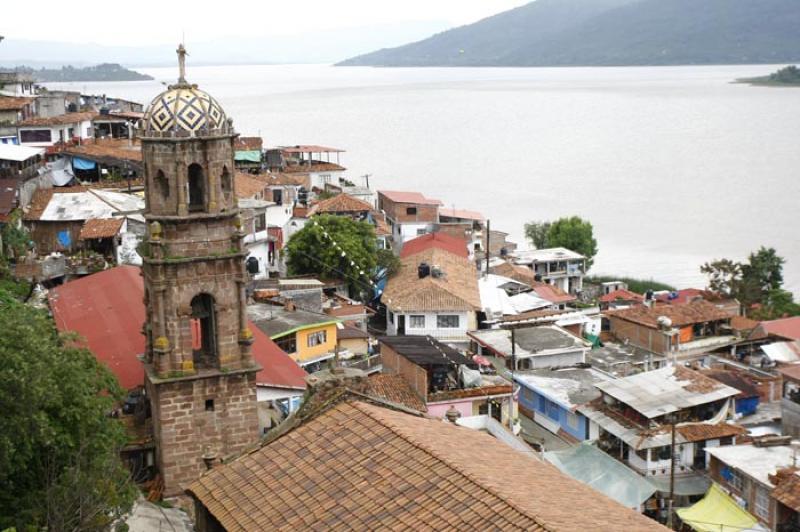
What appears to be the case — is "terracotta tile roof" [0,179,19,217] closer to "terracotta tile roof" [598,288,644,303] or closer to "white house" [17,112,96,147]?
"white house" [17,112,96,147]

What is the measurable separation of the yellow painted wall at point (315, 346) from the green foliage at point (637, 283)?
1316 inches

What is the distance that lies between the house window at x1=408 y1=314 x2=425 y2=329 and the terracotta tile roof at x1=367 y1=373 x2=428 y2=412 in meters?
13.0

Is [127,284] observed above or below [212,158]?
below

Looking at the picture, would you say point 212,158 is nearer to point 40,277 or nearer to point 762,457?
point 762,457

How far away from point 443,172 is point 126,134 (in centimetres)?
5881

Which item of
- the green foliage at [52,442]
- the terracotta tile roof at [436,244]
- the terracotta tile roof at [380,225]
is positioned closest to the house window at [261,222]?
the terracotta tile roof at [436,244]

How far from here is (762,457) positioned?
28.0 meters

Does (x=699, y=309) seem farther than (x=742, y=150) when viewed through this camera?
No

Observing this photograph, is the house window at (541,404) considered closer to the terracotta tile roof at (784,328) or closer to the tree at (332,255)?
the terracotta tile roof at (784,328)

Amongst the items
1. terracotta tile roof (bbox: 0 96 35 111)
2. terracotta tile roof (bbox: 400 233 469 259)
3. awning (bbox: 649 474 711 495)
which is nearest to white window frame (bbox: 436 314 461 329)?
terracotta tile roof (bbox: 400 233 469 259)

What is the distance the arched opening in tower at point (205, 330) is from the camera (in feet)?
63.7

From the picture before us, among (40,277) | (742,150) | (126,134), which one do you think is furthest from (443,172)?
(40,277)

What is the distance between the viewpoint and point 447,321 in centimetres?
4459

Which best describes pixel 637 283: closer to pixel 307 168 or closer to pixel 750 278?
pixel 750 278
